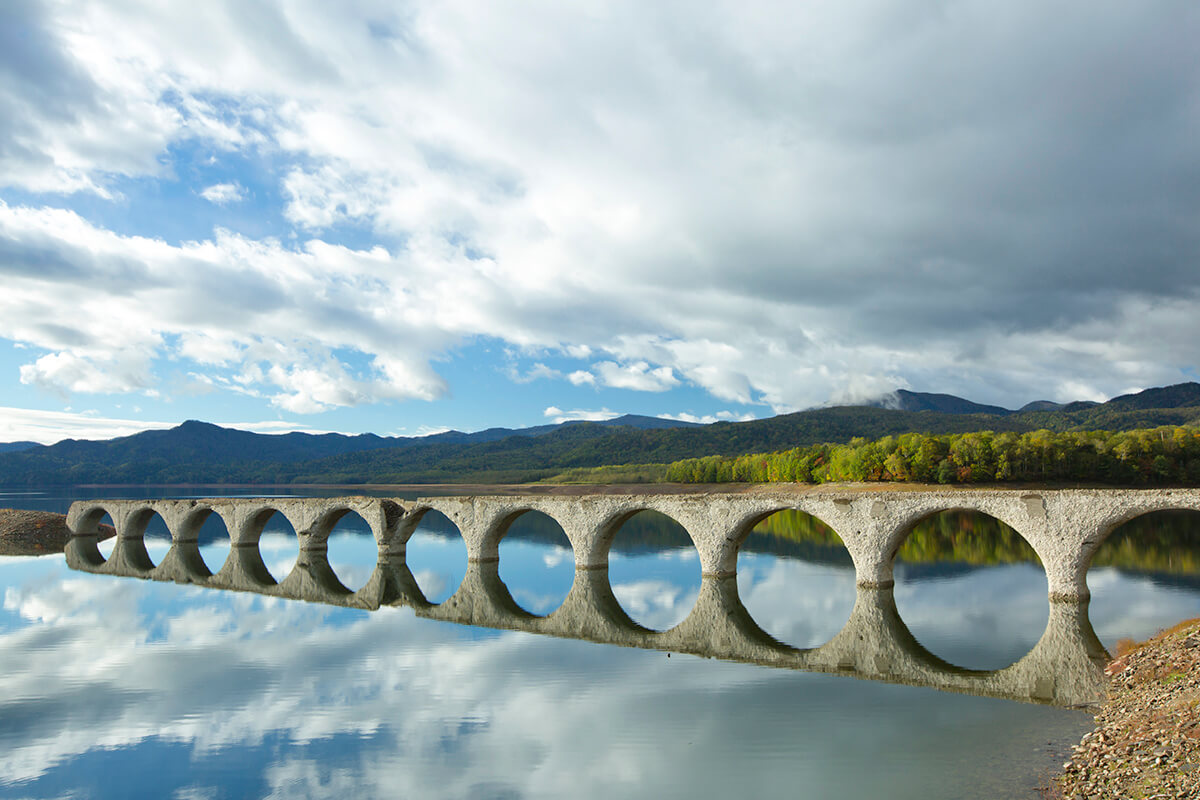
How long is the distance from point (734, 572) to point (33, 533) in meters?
57.3

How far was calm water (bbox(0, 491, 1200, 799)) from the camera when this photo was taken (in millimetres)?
12164

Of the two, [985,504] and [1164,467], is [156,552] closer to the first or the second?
[985,504]

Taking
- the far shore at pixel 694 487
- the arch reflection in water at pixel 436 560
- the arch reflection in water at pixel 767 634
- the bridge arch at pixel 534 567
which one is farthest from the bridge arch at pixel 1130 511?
the arch reflection in water at pixel 436 560

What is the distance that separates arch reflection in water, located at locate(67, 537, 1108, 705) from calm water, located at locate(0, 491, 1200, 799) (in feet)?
2.15

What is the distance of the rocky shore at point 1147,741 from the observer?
9.41 metres

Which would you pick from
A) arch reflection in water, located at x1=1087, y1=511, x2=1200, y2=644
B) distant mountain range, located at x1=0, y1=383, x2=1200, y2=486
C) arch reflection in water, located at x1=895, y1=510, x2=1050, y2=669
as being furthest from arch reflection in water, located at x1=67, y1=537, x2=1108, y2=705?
distant mountain range, located at x1=0, y1=383, x2=1200, y2=486

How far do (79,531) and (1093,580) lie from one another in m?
70.1

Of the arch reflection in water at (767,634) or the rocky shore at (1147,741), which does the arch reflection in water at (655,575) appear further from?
the rocky shore at (1147,741)

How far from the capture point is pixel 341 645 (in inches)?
870

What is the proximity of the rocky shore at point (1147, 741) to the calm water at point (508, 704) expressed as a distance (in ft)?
2.26

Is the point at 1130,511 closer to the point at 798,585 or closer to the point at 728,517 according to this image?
the point at 798,585

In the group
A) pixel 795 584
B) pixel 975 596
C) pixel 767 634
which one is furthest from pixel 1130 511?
pixel 795 584

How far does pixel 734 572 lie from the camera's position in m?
29.5

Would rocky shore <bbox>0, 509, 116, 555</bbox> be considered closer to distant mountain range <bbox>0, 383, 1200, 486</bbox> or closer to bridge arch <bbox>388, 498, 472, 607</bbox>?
bridge arch <bbox>388, 498, 472, 607</bbox>
